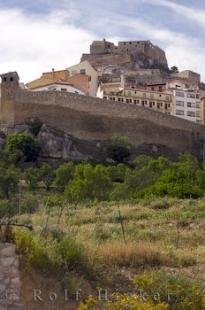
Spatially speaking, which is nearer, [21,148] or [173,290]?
[173,290]

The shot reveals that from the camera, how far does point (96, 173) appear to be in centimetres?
3450

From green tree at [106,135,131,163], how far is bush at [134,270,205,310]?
43071 millimetres

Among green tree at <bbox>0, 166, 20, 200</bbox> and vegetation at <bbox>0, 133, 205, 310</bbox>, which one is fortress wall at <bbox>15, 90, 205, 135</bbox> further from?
vegetation at <bbox>0, 133, 205, 310</bbox>

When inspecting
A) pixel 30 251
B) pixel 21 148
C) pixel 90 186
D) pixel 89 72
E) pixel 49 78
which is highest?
pixel 89 72

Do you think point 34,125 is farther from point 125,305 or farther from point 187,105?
point 125,305

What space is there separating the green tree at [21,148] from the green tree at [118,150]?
200 inches

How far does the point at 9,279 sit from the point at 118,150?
4384 centimetres

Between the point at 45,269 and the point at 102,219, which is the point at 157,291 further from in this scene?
the point at 102,219

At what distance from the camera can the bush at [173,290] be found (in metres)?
6.78

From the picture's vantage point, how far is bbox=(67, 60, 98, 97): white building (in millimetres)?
72875

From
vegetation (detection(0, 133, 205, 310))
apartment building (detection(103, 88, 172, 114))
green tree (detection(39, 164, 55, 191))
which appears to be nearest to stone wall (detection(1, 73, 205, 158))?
apartment building (detection(103, 88, 172, 114))

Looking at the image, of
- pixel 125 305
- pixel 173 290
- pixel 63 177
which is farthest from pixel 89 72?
pixel 125 305

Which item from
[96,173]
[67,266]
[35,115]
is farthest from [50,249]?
[35,115]

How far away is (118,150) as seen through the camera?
50312 mm
